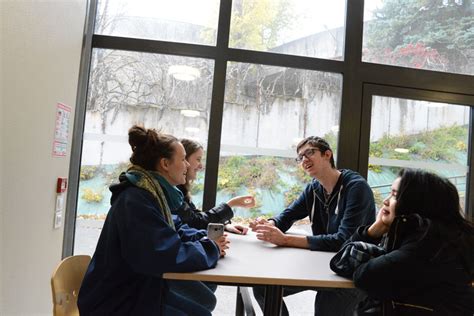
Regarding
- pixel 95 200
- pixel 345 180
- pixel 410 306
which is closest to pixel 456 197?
pixel 410 306

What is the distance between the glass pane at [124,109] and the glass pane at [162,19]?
17 centimetres

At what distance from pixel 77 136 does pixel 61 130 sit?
25 cm

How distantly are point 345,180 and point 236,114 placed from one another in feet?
3.28

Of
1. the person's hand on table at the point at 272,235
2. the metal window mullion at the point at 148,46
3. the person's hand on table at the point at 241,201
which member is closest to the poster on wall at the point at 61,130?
the metal window mullion at the point at 148,46

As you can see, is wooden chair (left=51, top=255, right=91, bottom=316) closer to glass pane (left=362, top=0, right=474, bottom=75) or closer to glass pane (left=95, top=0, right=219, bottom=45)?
glass pane (left=95, top=0, right=219, bottom=45)

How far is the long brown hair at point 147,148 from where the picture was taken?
53.4 inches

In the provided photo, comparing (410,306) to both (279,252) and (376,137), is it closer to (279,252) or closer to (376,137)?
(279,252)

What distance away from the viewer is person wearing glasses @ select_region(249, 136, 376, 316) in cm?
168

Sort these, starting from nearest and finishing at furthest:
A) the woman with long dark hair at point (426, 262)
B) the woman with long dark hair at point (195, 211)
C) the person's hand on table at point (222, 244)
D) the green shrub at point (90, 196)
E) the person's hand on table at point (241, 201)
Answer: the woman with long dark hair at point (426, 262), the person's hand on table at point (222, 244), the woman with long dark hair at point (195, 211), the person's hand on table at point (241, 201), the green shrub at point (90, 196)

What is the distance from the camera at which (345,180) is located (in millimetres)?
1897

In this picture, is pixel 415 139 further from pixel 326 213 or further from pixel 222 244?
pixel 222 244

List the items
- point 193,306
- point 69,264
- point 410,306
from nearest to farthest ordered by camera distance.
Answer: point 410,306, point 193,306, point 69,264

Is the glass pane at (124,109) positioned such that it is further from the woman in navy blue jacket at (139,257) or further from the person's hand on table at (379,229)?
the person's hand on table at (379,229)

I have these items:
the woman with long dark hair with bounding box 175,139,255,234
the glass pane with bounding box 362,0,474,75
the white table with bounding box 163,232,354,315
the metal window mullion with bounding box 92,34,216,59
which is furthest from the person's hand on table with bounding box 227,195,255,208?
the glass pane with bounding box 362,0,474,75
